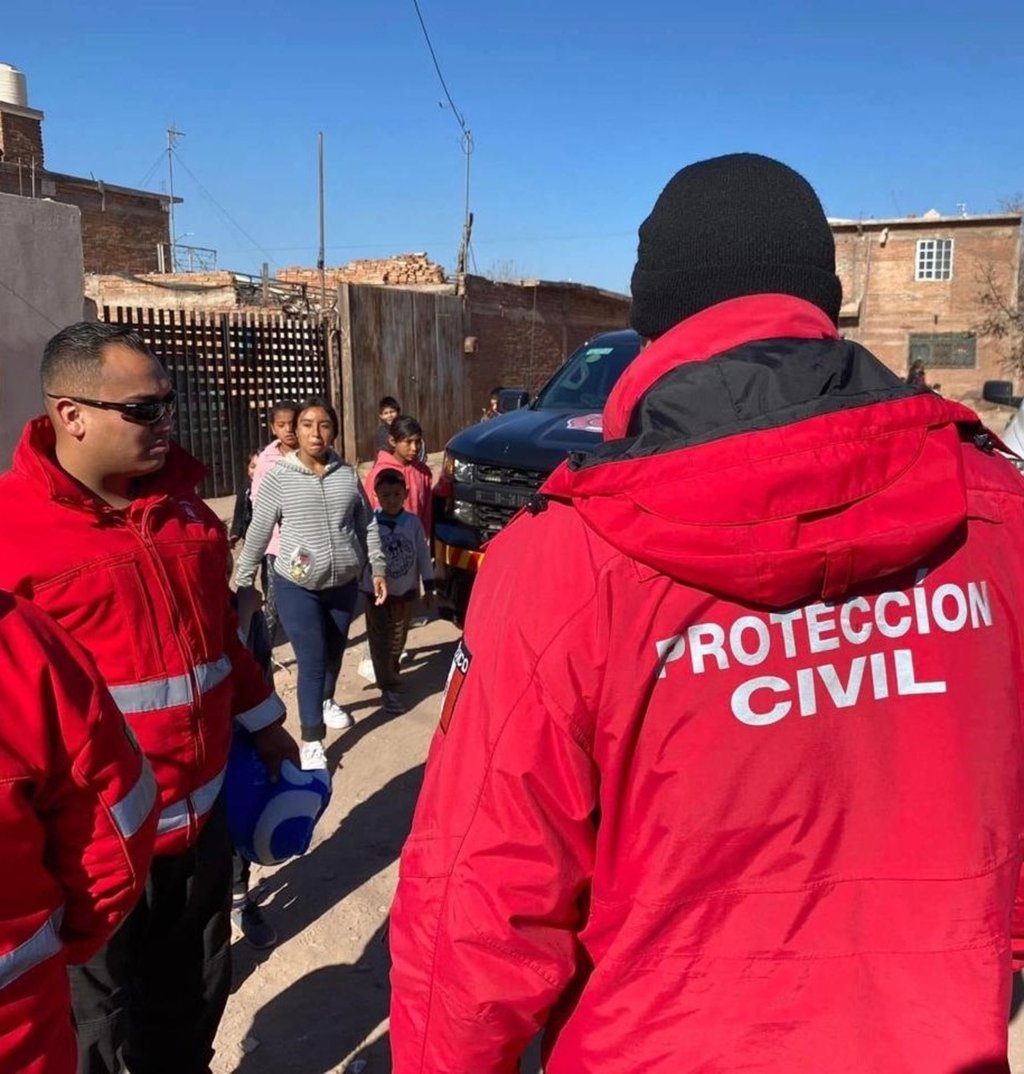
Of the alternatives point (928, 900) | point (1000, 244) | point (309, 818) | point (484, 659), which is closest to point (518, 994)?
point (484, 659)

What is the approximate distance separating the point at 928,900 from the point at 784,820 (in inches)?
→ 8.3

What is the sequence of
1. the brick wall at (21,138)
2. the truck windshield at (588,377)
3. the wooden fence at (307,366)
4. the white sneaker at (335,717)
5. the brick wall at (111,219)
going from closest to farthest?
the white sneaker at (335,717)
the truck windshield at (588,377)
the wooden fence at (307,366)
the brick wall at (111,219)
the brick wall at (21,138)

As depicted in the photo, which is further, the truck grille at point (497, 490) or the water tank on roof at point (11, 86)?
the water tank on roof at point (11, 86)

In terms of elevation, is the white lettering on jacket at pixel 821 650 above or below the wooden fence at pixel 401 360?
below

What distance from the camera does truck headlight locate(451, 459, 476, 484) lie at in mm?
6305

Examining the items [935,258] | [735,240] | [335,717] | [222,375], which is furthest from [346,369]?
[935,258]

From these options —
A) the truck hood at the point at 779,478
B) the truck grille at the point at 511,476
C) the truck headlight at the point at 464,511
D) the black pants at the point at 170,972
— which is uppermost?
the truck hood at the point at 779,478

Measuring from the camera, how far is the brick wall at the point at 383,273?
834 inches

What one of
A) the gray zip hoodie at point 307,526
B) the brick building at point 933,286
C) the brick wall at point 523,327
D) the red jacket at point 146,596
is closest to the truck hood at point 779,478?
the red jacket at point 146,596

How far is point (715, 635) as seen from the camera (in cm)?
110

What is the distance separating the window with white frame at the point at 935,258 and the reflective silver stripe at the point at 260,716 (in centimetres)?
3850

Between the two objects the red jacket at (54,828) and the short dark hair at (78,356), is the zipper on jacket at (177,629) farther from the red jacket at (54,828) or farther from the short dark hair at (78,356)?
the red jacket at (54,828)

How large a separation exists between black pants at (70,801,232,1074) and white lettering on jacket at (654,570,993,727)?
1701mm

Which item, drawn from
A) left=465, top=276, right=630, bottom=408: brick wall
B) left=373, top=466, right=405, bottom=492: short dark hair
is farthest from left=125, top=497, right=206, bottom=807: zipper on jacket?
left=465, top=276, right=630, bottom=408: brick wall
